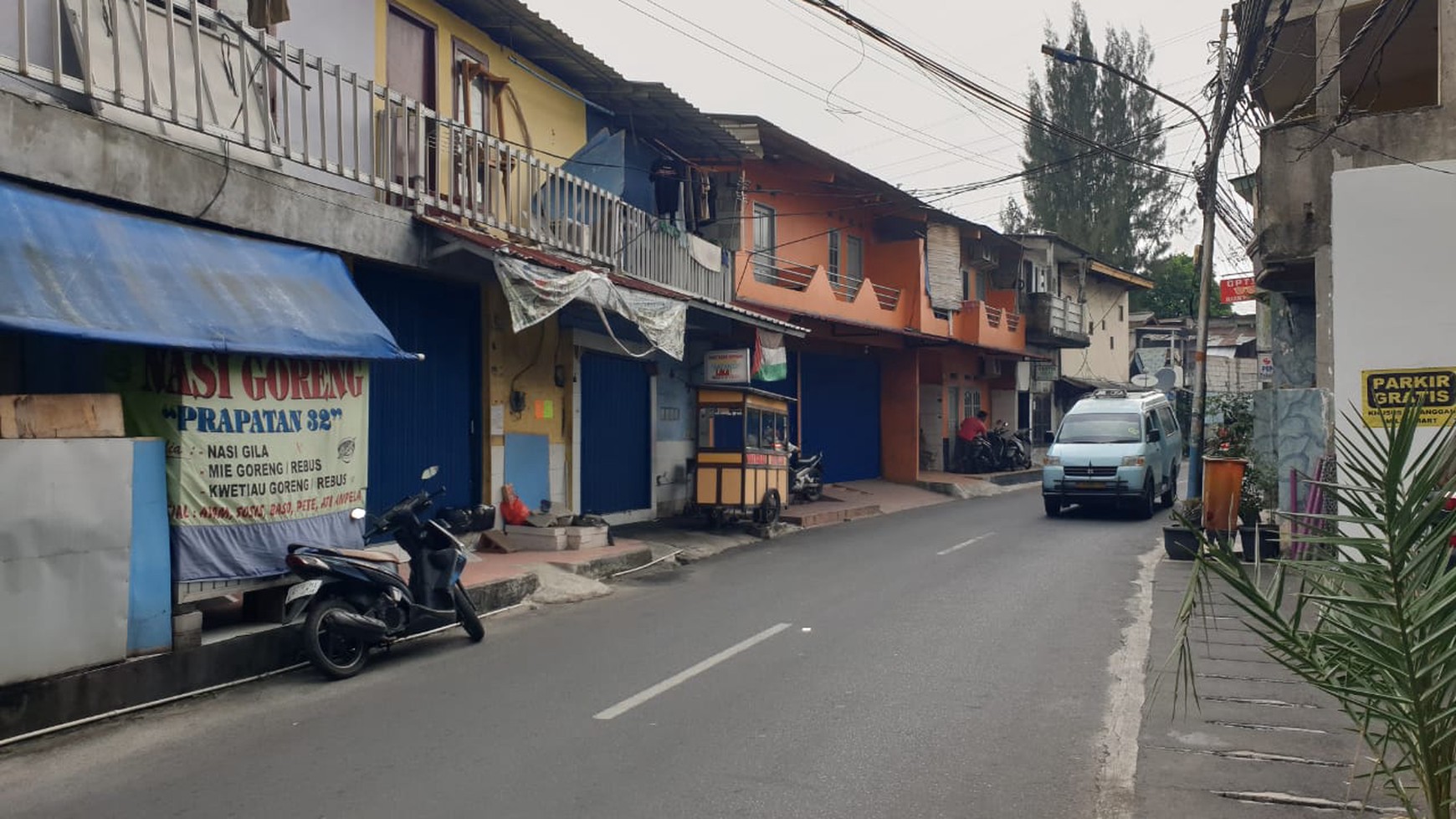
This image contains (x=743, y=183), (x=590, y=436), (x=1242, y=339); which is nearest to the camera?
(x=590, y=436)

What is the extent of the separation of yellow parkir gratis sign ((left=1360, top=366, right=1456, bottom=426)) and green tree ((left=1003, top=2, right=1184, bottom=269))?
4087 centimetres

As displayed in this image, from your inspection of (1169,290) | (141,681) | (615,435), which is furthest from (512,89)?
(1169,290)

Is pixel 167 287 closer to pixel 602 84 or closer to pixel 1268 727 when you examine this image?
pixel 1268 727

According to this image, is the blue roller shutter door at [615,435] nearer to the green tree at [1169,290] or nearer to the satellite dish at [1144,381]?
the satellite dish at [1144,381]

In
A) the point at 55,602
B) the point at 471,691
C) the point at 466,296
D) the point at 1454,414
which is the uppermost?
the point at 466,296

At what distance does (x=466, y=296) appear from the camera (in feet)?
45.2

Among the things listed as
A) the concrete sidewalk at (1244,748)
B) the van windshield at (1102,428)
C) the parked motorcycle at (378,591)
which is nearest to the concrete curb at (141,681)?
the parked motorcycle at (378,591)

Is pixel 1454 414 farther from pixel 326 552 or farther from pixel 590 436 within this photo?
pixel 590 436

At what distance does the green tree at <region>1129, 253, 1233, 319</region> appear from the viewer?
171 ft

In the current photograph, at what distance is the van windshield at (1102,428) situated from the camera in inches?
766

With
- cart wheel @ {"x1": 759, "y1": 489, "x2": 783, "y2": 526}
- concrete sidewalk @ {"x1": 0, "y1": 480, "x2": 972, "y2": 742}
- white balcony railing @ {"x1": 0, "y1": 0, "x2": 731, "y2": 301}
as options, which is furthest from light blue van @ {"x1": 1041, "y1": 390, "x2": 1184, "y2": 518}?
white balcony railing @ {"x1": 0, "y1": 0, "x2": 731, "y2": 301}

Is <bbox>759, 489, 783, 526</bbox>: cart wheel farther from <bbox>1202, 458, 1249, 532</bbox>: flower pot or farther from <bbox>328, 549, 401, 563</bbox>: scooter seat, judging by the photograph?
<bbox>328, 549, 401, 563</bbox>: scooter seat

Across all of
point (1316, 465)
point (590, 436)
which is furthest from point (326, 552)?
point (1316, 465)

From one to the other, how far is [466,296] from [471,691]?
7.69m
